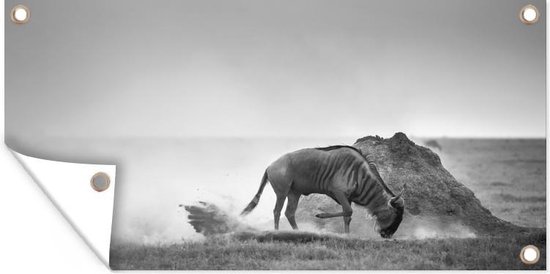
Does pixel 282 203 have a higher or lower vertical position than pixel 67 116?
lower

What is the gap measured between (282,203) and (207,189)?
1.38 feet

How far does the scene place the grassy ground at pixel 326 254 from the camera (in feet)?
13.8

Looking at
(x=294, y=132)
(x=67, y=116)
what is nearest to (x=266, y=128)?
(x=294, y=132)

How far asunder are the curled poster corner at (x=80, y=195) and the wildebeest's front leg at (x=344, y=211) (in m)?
1.15

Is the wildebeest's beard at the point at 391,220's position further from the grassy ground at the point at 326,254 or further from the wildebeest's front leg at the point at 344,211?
the wildebeest's front leg at the point at 344,211

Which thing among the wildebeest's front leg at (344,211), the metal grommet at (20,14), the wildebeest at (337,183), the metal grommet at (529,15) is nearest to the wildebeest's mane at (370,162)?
the wildebeest at (337,183)

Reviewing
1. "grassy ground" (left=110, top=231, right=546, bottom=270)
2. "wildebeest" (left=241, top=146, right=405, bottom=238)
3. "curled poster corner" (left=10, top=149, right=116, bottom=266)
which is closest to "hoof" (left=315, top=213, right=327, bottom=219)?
"wildebeest" (left=241, top=146, right=405, bottom=238)

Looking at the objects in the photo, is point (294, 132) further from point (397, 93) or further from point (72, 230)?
point (72, 230)

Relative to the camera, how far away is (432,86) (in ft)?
14.2

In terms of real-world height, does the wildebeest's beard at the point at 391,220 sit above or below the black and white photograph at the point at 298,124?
below

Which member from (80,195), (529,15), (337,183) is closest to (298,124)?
(337,183)

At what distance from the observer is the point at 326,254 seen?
4230 millimetres

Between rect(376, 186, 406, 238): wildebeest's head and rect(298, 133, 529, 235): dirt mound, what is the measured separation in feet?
0.10

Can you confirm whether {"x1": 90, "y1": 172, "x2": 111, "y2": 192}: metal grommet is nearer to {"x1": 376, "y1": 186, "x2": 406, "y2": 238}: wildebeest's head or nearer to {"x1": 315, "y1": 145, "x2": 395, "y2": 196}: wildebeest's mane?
{"x1": 315, "y1": 145, "x2": 395, "y2": 196}: wildebeest's mane
